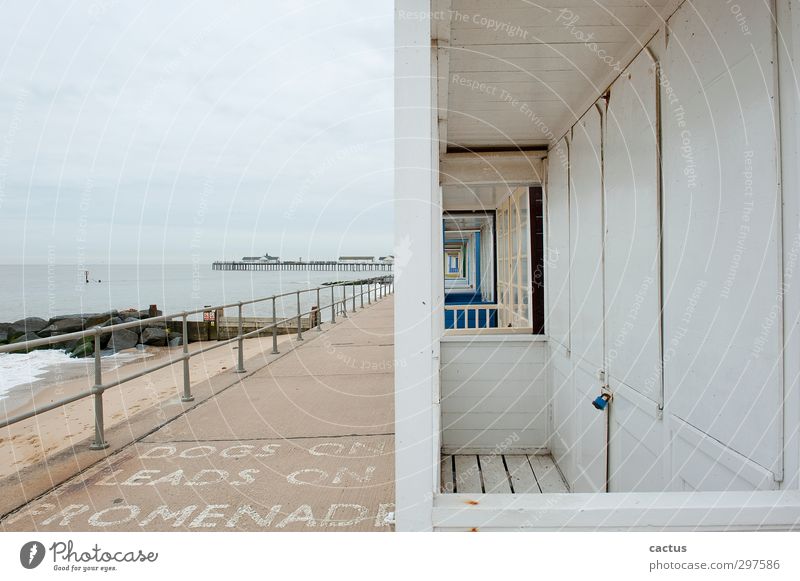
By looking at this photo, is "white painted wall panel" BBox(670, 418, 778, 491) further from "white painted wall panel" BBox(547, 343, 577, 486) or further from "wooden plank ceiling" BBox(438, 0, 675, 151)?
"wooden plank ceiling" BBox(438, 0, 675, 151)

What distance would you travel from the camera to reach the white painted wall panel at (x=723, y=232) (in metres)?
1.39

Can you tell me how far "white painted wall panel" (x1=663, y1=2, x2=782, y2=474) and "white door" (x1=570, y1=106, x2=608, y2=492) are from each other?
34.6 inches

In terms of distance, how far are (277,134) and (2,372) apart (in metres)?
12.1

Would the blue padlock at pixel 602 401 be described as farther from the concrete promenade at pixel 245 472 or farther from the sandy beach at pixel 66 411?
the sandy beach at pixel 66 411

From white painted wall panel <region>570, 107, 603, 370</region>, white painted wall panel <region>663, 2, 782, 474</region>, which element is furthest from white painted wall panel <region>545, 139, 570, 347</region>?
white painted wall panel <region>663, 2, 782, 474</region>

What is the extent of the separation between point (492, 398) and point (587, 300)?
1354 millimetres

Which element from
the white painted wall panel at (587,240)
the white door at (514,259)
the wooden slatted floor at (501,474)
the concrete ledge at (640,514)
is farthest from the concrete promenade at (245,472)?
the white door at (514,259)

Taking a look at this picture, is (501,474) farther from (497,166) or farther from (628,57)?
(628,57)

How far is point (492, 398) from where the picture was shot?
13.4ft

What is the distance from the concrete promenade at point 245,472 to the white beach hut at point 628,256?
1.95ft

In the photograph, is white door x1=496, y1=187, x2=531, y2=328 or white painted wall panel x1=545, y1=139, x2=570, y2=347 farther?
white door x1=496, y1=187, x2=531, y2=328

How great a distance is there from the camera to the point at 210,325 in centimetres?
2188

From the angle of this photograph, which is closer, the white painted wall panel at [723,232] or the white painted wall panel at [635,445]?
the white painted wall panel at [723,232]

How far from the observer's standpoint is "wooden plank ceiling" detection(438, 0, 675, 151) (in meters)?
1.98
